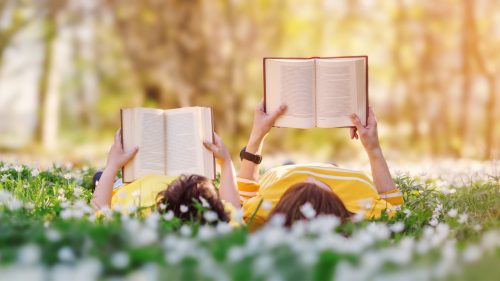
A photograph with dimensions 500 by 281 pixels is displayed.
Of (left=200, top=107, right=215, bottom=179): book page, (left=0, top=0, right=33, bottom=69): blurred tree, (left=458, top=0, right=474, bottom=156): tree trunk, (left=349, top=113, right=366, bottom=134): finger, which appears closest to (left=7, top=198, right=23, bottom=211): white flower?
(left=200, top=107, right=215, bottom=179): book page

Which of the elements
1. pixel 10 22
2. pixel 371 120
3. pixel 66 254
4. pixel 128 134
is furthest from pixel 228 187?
pixel 10 22

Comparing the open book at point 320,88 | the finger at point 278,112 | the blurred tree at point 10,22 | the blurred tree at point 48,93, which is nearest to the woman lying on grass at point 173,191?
the finger at point 278,112

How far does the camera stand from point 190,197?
11.7ft

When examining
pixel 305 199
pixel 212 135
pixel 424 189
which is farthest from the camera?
pixel 424 189

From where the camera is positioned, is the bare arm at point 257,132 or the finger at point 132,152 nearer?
the finger at point 132,152

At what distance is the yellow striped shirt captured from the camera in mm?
4203

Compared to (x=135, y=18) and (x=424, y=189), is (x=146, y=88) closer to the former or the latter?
(x=135, y=18)

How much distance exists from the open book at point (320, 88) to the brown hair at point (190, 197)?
98cm

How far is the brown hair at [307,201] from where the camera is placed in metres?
3.34

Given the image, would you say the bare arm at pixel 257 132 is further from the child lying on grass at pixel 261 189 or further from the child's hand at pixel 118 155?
the child's hand at pixel 118 155

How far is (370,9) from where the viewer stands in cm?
1902

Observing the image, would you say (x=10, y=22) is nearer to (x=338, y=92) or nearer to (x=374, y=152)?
(x=338, y=92)

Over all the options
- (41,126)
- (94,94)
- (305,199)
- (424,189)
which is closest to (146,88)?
(41,126)

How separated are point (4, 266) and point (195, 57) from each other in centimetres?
1314
